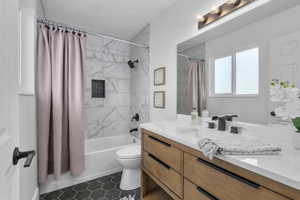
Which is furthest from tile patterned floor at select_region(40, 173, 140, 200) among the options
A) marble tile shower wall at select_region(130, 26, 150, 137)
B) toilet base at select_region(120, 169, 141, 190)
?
marble tile shower wall at select_region(130, 26, 150, 137)

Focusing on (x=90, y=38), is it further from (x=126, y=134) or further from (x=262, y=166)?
(x=262, y=166)

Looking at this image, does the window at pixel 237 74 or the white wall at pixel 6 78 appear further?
the window at pixel 237 74

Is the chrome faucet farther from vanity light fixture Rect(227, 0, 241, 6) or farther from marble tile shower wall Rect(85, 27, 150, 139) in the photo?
marble tile shower wall Rect(85, 27, 150, 139)

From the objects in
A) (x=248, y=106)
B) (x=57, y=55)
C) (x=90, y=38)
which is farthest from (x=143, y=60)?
(x=248, y=106)

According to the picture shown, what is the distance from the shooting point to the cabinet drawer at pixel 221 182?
0.64 m

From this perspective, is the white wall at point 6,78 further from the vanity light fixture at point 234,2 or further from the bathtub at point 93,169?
the bathtub at point 93,169

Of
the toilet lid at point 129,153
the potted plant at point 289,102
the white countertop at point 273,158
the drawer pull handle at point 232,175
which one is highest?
the potted plant at point 289,102

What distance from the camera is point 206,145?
2.71 ft

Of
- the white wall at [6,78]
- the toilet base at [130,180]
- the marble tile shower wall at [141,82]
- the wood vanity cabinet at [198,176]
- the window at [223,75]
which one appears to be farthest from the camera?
the marble tile shower wall at [141,82]

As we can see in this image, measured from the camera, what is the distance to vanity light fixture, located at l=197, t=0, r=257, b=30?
1.22 m

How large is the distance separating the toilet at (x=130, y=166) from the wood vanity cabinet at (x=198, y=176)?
0.30 metres

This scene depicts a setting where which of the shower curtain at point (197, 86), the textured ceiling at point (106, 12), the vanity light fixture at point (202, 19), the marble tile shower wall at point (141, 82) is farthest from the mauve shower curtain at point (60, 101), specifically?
the vanity light fixture at point (202, 19)

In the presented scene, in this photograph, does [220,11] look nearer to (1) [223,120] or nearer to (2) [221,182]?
(1) [223,120]

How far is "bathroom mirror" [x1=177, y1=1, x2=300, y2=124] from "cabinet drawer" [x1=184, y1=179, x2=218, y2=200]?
2.19ft
